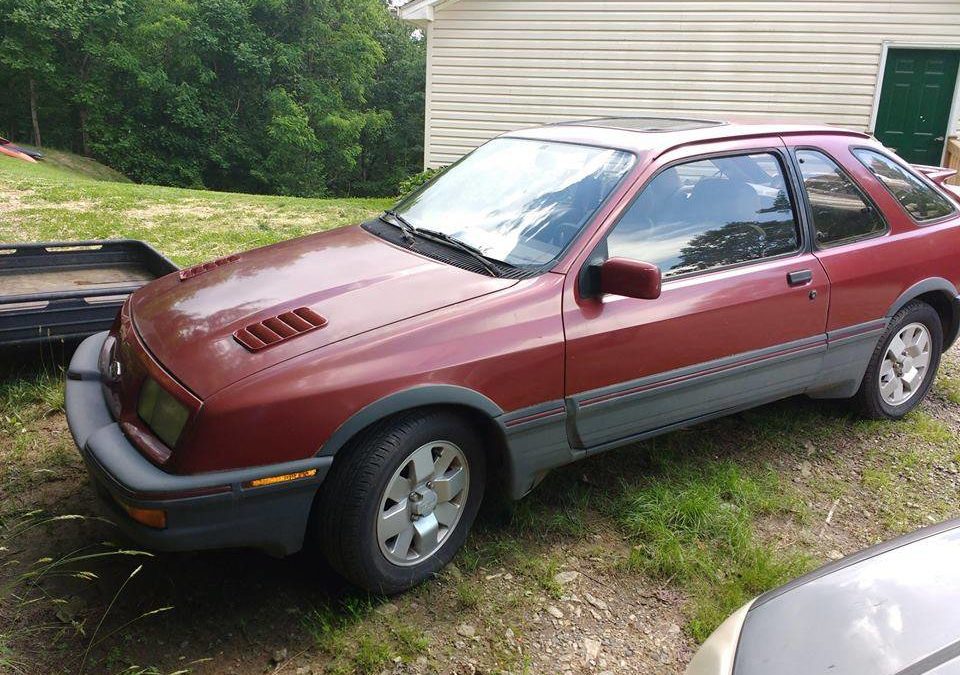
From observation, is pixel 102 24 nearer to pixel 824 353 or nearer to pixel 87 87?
pixel 87 87

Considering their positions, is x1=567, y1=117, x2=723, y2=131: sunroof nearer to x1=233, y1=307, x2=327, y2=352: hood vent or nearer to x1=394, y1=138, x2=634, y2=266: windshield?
x1=394, y1=138, x2=634, y2=266: windshield

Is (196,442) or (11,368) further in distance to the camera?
(11,368)

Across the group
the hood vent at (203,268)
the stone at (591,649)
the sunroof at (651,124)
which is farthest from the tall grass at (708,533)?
the hood vent at (203,268)

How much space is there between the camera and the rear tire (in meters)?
4.37

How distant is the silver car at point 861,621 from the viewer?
5.63 ft

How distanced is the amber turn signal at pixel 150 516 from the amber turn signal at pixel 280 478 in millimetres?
261

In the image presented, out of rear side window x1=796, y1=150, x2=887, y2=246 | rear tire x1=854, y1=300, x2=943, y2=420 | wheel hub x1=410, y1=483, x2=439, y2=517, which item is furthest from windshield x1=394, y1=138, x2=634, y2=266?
rear tire x1=854, y1=300, x2=943, y2=420

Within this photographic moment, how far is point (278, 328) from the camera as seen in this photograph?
9.20 ft

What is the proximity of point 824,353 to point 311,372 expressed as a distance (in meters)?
2.69

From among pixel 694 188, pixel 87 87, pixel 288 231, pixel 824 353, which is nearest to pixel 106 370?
pixel 694 188

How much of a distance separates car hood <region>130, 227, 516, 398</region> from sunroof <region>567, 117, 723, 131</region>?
51.4 inches

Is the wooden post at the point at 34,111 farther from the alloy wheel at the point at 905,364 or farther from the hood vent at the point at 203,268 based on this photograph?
the alloy wheel at the point at 905,364

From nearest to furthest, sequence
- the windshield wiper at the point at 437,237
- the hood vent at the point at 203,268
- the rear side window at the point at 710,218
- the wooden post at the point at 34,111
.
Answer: the windshield wiper at the point at 437,237 < the rear side window at the point at 710,218 < the hood vent at the point at 203,268 < the wooden post at the point at 34,111

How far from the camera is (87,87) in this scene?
28.2 metres
